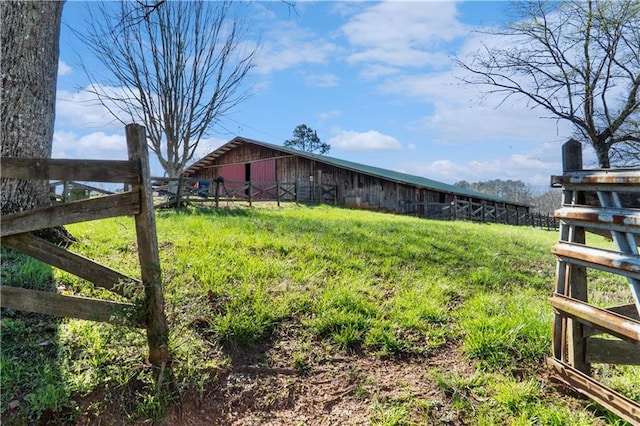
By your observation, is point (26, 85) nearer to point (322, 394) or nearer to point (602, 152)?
point (322, 394)

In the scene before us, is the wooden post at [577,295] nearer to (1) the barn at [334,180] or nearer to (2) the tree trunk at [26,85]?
(2) the tree trunk at [26,85]

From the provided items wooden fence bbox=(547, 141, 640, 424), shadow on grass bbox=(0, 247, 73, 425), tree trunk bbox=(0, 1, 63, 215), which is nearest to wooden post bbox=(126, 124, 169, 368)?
shadow on grass bbox=(0, 247, 73, 425)

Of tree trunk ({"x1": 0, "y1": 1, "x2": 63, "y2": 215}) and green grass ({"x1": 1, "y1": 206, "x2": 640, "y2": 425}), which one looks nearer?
green grass ({"x1": 1, "y1": 206, "x2": 640, "y2": 425})

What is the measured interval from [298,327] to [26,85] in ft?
13.5

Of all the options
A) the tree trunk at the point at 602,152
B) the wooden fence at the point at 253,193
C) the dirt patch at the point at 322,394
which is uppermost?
the tree trunk at the point at 602,152

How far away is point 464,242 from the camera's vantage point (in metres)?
7.10

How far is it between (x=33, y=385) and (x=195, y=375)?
1030 millimetres

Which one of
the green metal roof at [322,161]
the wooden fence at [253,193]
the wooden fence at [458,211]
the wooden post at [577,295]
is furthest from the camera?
the green metal roof at [322,161]

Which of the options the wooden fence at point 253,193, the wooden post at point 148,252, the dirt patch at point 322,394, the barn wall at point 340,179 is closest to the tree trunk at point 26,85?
the wooden post at point 148,252

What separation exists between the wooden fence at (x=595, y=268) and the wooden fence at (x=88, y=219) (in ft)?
9.66

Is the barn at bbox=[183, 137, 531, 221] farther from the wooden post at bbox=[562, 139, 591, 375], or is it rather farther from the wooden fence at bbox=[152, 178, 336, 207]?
the wooden post at bbox=[562, 139, 591, 375]

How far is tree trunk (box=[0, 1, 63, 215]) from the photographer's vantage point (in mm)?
3816

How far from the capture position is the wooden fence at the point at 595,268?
79.9 inches

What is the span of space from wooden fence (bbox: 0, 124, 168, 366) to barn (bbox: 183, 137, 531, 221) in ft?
48.6
